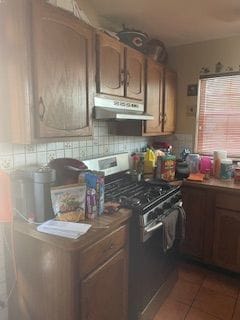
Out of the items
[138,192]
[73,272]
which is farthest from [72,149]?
[73,272]

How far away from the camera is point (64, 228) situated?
3.85 feet

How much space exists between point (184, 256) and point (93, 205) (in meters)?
1.48

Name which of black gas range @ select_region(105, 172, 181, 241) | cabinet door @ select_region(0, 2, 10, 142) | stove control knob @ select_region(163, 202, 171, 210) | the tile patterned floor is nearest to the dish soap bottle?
black gas range @ select_region(105, 172, 181, 241)

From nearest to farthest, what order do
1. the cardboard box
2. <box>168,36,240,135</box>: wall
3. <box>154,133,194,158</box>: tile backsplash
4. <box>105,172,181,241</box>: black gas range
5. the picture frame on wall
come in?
the cardboard box
<box>105,172,181,241</box>: black gas range
<box>168,36,240,135</box>: wall
the picture frame on wall
<box>154,133,194,158</box>: tile backsplash

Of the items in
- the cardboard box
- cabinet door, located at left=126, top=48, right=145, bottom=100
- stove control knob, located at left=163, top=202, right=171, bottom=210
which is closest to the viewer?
the cardboard box

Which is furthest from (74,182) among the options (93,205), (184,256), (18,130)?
(184,256)

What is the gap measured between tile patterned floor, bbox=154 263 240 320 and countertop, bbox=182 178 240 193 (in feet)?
2.65

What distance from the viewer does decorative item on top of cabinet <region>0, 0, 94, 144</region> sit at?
1158 mm

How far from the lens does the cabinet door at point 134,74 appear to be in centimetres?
193

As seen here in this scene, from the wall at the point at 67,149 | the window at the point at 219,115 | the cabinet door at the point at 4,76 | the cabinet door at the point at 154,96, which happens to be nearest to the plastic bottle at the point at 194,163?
the window at the point at 219,115

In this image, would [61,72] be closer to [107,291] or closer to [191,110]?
[107,291]

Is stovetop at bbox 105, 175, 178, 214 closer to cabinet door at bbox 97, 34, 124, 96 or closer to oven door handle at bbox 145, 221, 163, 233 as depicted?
oven door handle at bbox 145, 221, 163, 233

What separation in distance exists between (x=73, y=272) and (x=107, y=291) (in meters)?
0.34

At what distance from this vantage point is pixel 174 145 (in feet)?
9.59
